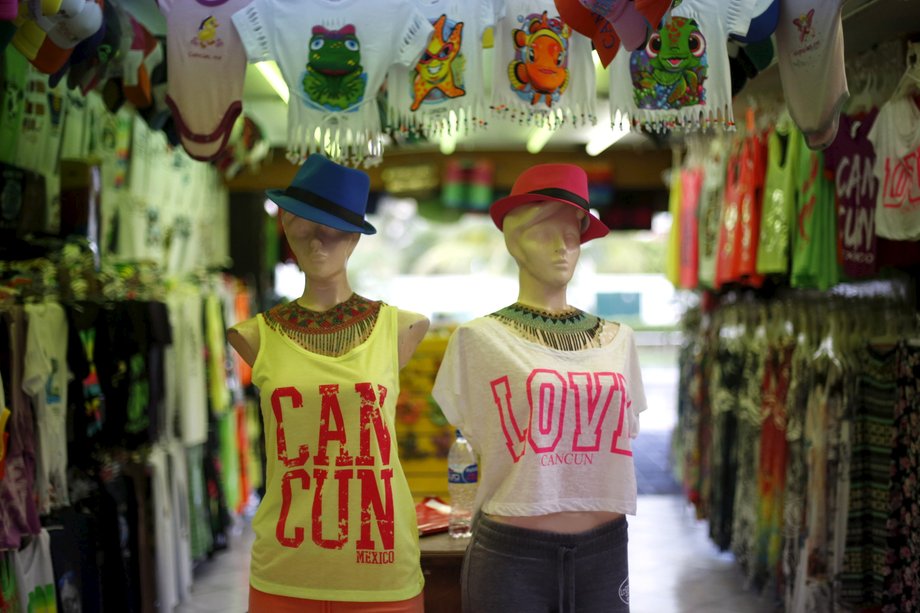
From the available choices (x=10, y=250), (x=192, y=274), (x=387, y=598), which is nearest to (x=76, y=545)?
(x=10, y=250)

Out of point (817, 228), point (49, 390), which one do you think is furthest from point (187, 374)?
point (817, 228)

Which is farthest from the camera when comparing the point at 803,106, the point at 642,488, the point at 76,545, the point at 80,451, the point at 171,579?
the point at 642,488

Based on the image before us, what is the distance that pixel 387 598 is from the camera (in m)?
2.14

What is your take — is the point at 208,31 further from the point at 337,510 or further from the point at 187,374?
the point at 187,374

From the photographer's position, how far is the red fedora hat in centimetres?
233

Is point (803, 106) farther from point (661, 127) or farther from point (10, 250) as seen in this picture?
point (10, 250)

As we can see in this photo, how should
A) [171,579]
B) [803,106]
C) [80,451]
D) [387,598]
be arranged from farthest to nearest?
1. [171,579]
2. [80,451]
3. [803,106]
4. [387,598]

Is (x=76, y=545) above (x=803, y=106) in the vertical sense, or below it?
below

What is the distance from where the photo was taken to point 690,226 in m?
5.84

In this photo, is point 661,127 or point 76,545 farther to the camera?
point 76,545

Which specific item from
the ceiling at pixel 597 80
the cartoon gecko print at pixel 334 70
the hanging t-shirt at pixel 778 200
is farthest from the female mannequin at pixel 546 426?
the hanging t-shirt at pixel 778 200

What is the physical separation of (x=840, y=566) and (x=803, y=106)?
1.91 m

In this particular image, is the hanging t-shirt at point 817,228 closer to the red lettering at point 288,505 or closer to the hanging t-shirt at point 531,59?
the hanging t-shirt at point 531,59

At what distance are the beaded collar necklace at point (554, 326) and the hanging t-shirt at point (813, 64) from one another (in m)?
0.98
